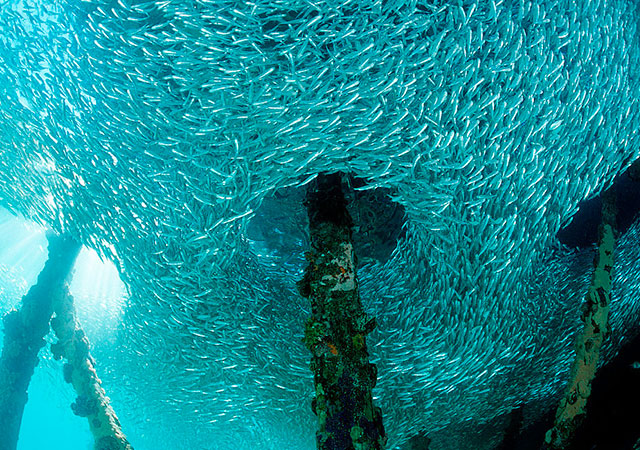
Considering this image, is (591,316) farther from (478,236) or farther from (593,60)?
(593,60)

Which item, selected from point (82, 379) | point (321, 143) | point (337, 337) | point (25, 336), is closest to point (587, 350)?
point (337, 337)

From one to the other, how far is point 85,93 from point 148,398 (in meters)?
8.63

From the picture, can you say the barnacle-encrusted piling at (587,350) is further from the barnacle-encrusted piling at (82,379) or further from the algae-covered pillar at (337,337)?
the barnacle-encrusted piling at (82,379)

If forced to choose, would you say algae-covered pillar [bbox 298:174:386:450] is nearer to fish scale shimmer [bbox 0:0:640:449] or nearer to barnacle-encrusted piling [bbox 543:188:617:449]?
fish scale shimmer [bbox 0:0:640:449]

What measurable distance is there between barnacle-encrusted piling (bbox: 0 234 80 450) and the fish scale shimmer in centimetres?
180

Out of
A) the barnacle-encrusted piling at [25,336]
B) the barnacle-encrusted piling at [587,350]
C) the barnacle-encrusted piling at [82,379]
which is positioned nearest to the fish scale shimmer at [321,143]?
the barnacle-encrusted piling at [587,350]

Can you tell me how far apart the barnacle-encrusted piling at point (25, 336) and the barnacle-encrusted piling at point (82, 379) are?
10.5 inches

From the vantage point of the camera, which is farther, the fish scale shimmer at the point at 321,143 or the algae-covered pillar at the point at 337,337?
the fish scale shimmer at the point at 321,143

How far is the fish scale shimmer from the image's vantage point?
3.75m

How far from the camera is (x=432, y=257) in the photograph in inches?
206

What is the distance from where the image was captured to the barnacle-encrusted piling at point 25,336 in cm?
672

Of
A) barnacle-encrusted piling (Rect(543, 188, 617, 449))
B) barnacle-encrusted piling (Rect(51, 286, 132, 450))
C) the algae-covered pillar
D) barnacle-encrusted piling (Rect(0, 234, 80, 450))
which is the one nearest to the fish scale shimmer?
the algae-covered pillar

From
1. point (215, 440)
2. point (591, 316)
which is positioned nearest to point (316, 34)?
Answer: point (591, 316)

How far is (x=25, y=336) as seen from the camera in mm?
6914
